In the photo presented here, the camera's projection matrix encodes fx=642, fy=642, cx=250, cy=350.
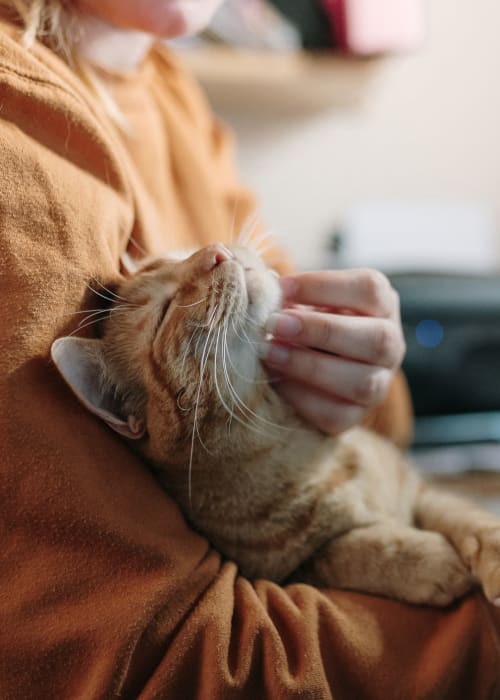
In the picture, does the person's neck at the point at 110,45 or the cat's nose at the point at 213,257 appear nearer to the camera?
the cat's nose at the point at 213,257

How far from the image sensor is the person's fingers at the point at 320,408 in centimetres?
93

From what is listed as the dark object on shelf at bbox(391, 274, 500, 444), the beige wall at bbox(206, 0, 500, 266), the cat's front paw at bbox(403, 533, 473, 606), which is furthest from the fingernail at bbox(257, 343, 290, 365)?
the beige wall at bbox(206, 0, 500, 266)

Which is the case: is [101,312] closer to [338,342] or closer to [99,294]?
[99,294]

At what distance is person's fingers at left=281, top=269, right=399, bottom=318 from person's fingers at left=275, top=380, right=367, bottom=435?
13cm

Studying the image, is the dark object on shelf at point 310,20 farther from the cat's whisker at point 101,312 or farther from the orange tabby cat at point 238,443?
the cat's whisker at point 101,312

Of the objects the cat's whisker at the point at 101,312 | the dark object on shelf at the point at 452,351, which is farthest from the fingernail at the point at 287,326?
the dark object on shelf at the point at 452,351

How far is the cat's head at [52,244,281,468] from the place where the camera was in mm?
871

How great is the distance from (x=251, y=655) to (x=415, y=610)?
227 millimetres

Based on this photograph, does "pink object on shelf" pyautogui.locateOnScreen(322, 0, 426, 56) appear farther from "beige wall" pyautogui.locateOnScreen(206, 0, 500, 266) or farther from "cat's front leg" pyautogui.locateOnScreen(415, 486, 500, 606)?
"cat's front leg" pyautogui.locateOnScreen(415, 486, 500, 606)

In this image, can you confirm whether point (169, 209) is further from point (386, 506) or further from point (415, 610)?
point (415, 610)

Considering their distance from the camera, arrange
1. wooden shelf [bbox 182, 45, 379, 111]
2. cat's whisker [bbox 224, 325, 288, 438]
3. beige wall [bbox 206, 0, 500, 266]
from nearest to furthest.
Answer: cat's whisker [bbox 224, 325, 288, 438] < wooden shelf [bbox 182, 45, 379, 111] < beige wall [bbox 206, 0, 500, 266]

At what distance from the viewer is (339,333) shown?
33.4 inches

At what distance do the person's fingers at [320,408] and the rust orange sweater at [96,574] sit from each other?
0.78ft

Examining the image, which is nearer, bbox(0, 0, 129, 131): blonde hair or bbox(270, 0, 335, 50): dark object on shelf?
bbox(0, 0, 129, 131): blonde hair
